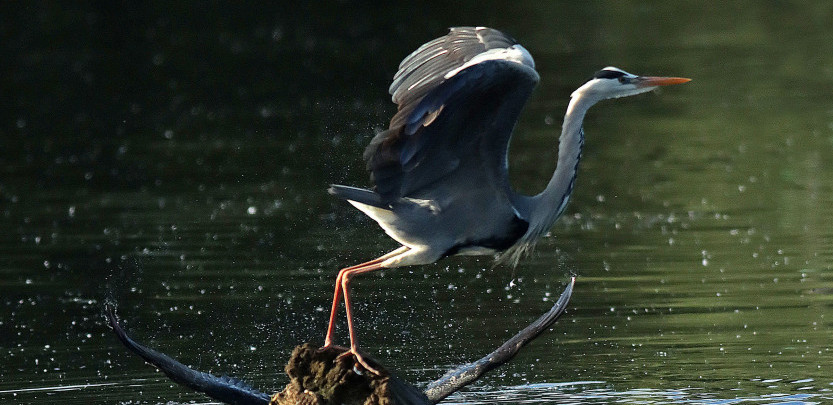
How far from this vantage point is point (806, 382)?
8.09 meters

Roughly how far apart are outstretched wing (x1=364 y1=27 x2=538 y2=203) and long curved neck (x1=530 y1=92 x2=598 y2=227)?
34 cm

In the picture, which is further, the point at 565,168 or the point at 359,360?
the point at 565,168

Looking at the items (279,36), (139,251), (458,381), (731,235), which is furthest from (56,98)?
(458,381)

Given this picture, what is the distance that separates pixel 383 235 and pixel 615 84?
522 centimetres

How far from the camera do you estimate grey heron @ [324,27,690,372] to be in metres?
7.08

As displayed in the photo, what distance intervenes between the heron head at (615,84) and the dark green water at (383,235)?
1.62 meters

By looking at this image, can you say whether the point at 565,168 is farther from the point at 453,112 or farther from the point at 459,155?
the point at 453,112

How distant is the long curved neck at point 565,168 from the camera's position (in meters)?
7.94

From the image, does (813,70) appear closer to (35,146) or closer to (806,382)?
(35,146)

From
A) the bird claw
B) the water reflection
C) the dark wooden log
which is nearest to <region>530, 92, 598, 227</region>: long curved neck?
the water reflection

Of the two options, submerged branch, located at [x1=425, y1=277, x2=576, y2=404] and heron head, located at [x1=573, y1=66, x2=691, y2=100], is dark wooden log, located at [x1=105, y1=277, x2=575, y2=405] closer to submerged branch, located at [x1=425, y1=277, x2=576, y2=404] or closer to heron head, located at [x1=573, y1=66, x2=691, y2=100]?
submerged branch, located at [x1=425, y1=277, x2=576, y2=404]

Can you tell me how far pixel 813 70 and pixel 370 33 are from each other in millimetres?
9686

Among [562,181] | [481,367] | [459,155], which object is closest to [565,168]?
[562,181]

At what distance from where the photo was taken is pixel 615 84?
807cm
